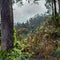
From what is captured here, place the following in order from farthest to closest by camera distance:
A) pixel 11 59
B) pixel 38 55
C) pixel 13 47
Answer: pixel 38 55 → pixel 13 47 → pixel 11 59

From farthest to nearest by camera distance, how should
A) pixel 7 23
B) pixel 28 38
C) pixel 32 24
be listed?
pixel 32 24
pixel 28 38
pixel 7 23

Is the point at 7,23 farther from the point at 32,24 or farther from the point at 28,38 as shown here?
the point at 32,24

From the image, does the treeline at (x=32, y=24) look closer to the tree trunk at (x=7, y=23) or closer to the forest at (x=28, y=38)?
the forest at (x=28, y=38)

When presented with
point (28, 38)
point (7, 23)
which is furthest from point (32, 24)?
point (7, 23)

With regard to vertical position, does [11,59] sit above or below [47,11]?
below

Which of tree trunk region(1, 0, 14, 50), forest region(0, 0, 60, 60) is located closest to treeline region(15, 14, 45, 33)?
forest region(0, 0, 60, 60)

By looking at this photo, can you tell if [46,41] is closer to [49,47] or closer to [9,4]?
[49,47]

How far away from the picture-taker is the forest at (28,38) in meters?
9.97

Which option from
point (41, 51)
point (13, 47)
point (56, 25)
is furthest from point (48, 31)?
point (13, 47)

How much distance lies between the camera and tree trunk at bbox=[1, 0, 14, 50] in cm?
998

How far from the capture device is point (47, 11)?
2845 cm

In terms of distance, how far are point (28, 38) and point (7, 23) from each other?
417 inches

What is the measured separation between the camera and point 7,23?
32.7ft

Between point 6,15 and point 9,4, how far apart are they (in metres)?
0.42
